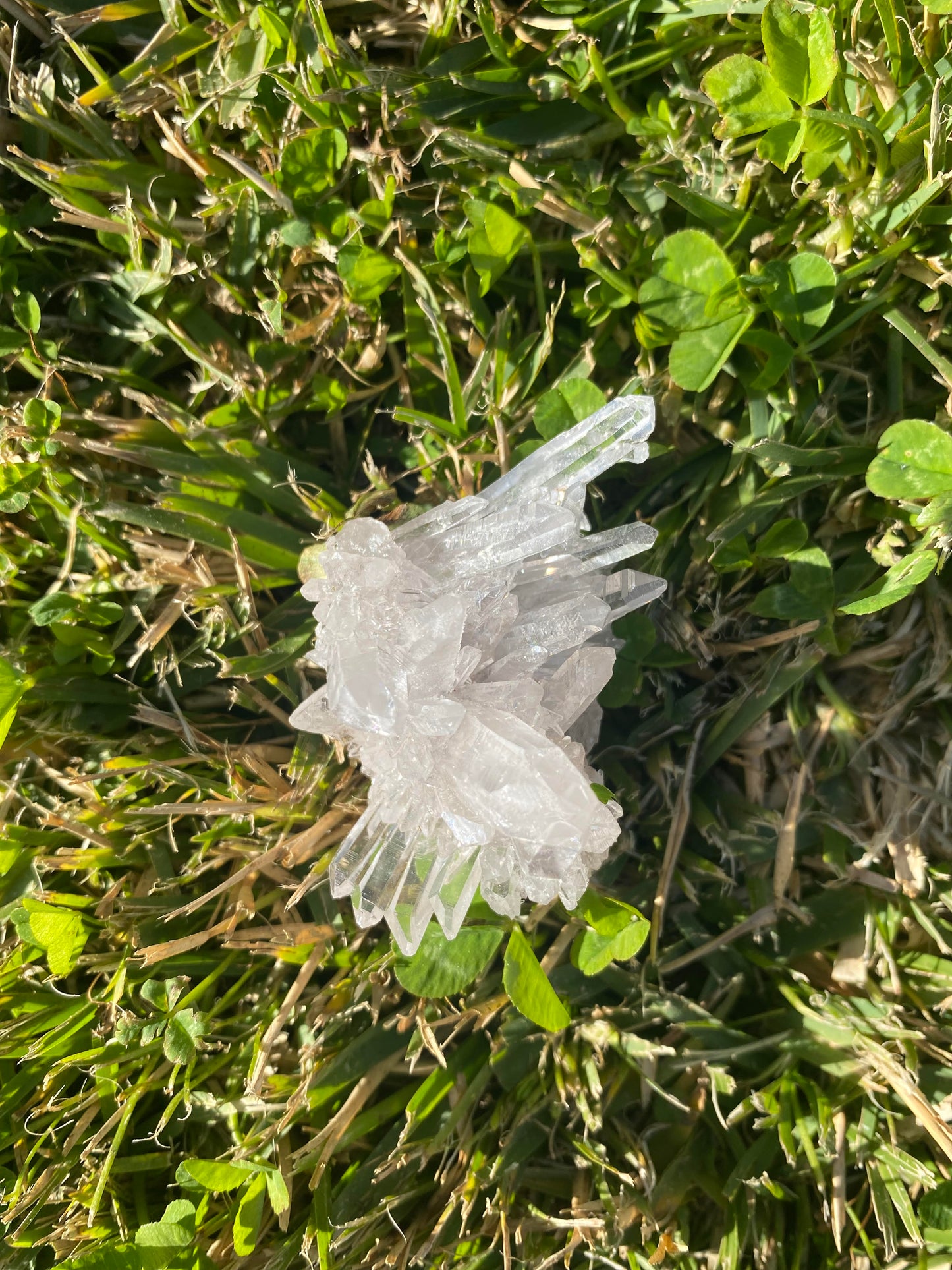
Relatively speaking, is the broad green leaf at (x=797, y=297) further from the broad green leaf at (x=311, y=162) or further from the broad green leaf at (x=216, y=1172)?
the broad green leaf at (x=216, y=1172)

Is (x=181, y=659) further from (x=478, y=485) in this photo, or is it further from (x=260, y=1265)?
(x=260, y=1265)

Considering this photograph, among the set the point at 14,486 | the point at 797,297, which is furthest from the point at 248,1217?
the point at 797,297

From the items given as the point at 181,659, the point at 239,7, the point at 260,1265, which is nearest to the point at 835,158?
the point at 239,7

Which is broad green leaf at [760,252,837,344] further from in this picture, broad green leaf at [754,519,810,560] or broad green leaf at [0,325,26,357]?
broad green leaf at [0,325,26,357]

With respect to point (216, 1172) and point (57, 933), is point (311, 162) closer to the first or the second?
point (57, 933)

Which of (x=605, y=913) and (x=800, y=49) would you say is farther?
(x=605, y=913)

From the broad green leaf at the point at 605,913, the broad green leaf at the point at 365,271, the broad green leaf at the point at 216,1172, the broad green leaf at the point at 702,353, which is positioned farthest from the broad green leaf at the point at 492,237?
the broad green leaf at the point at 216,1172
